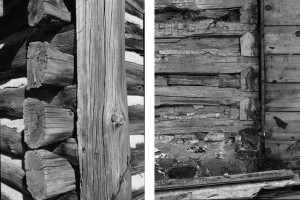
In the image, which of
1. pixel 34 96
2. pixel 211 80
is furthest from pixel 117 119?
pixel 211 80

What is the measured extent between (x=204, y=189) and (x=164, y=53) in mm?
948

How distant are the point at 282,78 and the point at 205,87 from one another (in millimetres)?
485

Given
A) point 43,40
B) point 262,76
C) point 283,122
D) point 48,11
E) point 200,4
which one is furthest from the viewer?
point 200,4

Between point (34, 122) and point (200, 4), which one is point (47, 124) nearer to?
point (34, 122)

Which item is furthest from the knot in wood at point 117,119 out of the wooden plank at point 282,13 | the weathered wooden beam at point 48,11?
the wooden plank at point 282,13

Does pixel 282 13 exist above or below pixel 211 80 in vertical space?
above

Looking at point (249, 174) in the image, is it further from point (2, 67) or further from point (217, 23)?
point (2, 67)

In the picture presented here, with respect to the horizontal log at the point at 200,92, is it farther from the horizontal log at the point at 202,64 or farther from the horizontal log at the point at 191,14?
the horizontal log at the point at 191,14

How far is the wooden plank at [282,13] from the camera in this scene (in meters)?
2.01

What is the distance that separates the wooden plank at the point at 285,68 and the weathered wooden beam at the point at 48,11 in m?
1.21

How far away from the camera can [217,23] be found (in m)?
2.28

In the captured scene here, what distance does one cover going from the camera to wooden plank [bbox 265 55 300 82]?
199 centimetres

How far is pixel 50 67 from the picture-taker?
1.57 m

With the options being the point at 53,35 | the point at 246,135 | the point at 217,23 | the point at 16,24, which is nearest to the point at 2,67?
the point at 16,24
